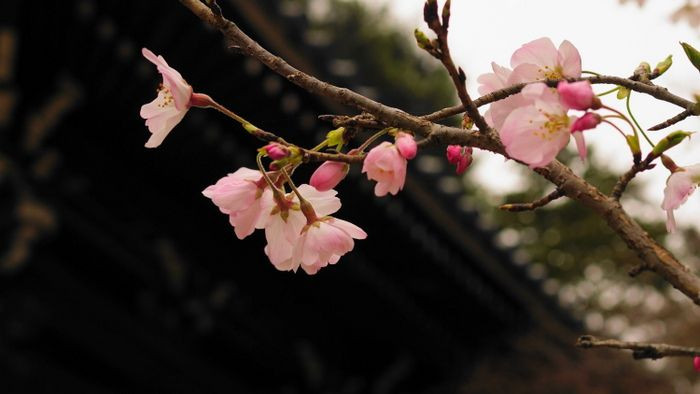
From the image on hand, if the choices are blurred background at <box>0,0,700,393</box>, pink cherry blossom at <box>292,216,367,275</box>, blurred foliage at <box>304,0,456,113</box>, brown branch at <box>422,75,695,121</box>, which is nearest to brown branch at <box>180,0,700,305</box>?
brown branch at <box>422,75,695,121</box>

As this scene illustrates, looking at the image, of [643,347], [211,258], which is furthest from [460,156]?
[211,258]

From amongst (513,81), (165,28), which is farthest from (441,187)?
(513,81)

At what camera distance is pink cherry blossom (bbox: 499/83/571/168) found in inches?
29.6

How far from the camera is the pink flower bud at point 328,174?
0.83 meters

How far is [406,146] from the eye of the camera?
0.75 meters

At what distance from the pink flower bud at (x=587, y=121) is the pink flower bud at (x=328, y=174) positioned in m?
0.24

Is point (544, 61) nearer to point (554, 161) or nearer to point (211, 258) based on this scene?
point (554, 161)

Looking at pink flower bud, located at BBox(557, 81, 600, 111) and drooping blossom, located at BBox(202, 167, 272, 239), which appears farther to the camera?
drooping blossom, located at BBox(202, 167, 272, 239)

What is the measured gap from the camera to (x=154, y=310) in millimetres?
4570

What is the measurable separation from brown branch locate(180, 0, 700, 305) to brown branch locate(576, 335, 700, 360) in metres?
0.10

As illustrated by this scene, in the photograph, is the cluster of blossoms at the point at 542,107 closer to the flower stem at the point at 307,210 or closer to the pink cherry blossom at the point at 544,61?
the pink cherry blossom at the point at 544,61

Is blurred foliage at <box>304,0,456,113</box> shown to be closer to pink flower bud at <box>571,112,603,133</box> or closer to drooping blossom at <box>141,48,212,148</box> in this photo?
drooping blossom at <box>141,48,212,148</box>

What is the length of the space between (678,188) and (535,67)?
205 mm

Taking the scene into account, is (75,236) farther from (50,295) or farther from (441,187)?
(441,187)
